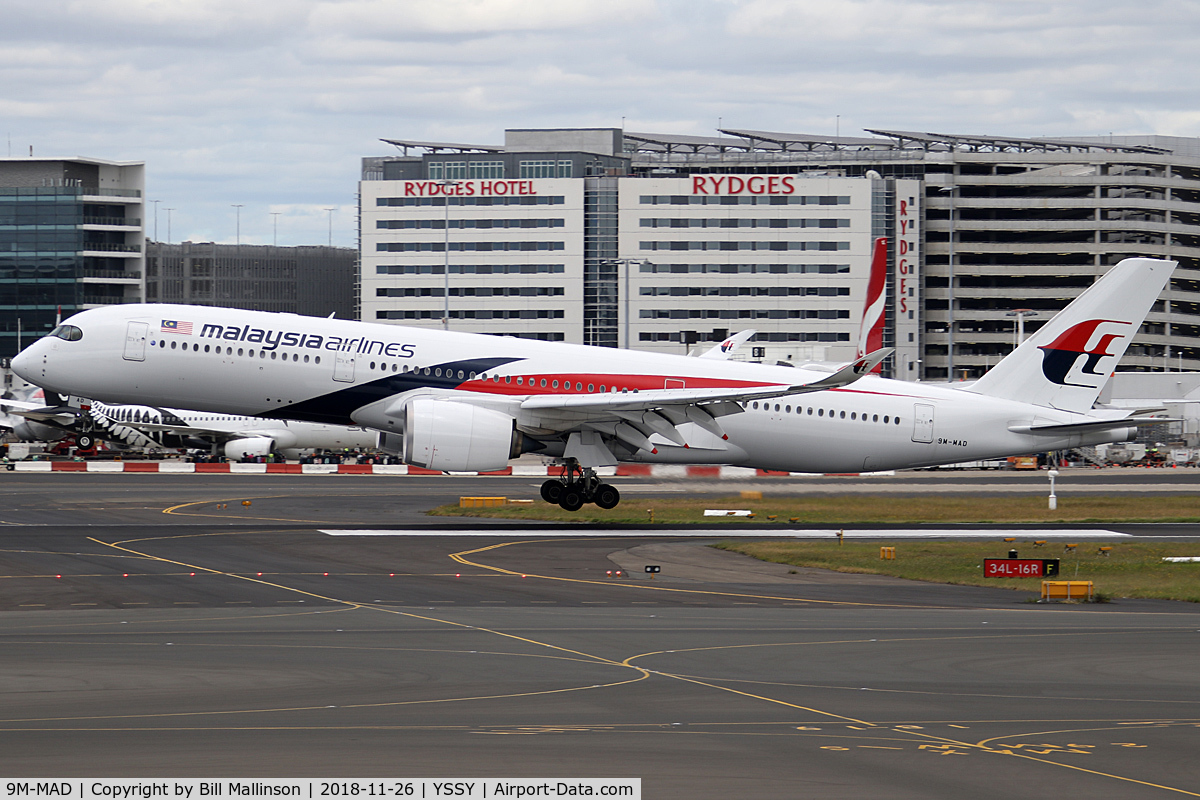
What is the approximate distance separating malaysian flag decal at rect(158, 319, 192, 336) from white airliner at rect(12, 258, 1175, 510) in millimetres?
50

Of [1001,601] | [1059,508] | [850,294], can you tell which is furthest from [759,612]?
[850,294]

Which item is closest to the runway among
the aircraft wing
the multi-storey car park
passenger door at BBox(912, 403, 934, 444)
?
the aircraft wing

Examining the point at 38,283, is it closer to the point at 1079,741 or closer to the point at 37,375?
the point at 37,375

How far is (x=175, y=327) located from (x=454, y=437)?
32.2 feet

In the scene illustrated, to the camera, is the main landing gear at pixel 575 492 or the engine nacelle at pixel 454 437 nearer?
the engine nacelle at pixel 454 437

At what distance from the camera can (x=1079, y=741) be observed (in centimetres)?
1477

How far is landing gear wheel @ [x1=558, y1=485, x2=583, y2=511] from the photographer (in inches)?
1815

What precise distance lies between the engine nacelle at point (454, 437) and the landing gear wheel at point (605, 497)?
463 centimetres

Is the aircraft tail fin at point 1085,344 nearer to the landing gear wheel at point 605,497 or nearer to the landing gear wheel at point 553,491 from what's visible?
the landing gear wheel at point 605,497

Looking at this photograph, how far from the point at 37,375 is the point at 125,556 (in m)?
12.9

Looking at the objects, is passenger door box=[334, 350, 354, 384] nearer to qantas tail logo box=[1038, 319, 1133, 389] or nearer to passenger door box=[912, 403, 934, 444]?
passenger door box=[912, 403, 934, 444]

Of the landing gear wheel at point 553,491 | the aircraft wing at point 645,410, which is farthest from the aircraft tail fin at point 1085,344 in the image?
the landing gear wheel at point 553,491

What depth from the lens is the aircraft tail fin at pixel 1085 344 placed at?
47656 mm

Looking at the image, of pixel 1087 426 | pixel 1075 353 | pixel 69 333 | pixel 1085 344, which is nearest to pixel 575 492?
pixel 69 333
